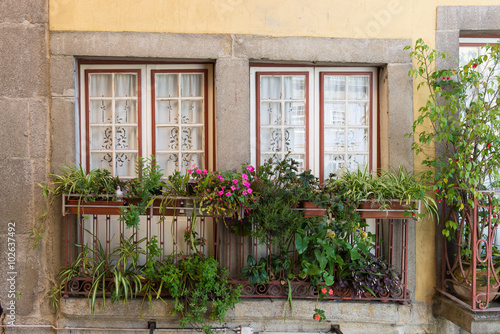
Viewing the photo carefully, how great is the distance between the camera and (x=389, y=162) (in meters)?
3.74

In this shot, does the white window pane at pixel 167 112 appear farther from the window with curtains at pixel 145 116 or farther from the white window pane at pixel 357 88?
the white window pane at pixel 357 88

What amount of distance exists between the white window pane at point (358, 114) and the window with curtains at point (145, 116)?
4.97 ft

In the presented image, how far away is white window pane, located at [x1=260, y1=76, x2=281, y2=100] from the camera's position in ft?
12.8

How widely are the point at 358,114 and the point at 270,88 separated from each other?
1.00 metres

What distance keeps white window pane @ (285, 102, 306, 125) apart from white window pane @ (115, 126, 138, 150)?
1651 mm

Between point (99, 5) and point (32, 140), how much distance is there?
5.00 ft

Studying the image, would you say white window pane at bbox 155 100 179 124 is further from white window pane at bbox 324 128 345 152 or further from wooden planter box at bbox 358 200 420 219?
wooden planter box at bbox 358 200 420 219

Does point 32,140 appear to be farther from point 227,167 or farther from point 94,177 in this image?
point 227,167

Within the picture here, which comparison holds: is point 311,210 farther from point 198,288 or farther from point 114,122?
point 114,122

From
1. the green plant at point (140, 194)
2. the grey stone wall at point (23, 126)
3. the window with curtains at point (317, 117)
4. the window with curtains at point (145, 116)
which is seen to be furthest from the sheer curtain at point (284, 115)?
the grey stone wall at point (23, 126)

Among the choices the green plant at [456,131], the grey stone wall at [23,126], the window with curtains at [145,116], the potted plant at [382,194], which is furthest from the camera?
the window with curtains at [145,116]

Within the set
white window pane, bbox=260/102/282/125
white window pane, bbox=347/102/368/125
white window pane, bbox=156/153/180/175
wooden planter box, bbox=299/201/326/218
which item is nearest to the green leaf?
wooden planter box, bbox=299/201/326/218

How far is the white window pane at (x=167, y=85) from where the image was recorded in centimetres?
388

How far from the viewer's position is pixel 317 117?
392 cm
